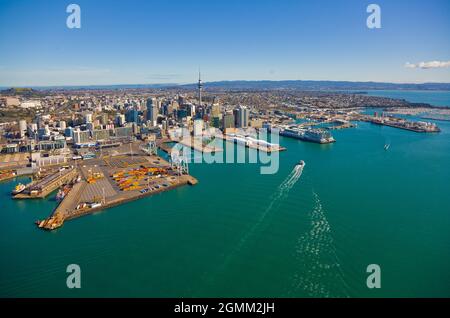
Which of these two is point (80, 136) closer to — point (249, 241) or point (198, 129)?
point (198, 129)

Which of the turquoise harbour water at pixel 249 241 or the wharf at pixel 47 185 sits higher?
the wharf at pixel 47 185

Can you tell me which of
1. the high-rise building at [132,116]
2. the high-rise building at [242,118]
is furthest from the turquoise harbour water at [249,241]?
the high-rise building at [132,116]

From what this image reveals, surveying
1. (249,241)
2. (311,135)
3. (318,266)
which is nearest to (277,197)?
(249,241)

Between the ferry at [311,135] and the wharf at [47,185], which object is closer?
the wharf at [47,185]

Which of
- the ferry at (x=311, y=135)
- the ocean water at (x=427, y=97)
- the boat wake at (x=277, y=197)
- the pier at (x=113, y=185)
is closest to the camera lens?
the boat wake at (x=277, y=197)

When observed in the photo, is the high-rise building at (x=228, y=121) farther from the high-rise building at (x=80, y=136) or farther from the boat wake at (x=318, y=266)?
the boat wake at (x=318, y=266)
